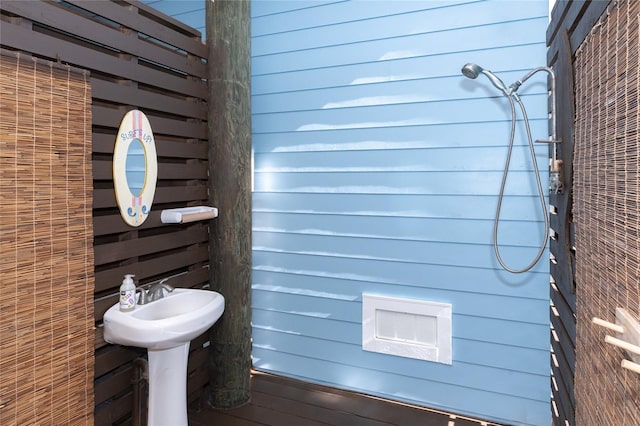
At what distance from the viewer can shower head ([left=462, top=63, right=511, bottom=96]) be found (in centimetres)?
217

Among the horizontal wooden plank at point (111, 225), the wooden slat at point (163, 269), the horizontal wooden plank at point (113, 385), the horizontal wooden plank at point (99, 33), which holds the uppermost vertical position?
the horizontal wooden plank at point (99, 33)

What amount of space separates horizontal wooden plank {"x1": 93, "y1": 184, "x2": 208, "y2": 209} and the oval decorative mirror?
A: 0.04 meters

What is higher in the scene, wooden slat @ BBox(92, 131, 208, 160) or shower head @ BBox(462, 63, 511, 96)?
shower head @ BBox(462, 63, 511, 96)

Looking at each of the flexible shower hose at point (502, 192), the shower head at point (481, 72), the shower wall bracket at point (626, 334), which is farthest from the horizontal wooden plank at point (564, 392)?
the shower head at point (481, 72)

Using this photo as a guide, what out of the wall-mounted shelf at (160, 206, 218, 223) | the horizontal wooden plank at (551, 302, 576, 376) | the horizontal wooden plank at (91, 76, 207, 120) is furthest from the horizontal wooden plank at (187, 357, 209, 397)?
the horizontal wooden plank at (551, 302, 576, 376)

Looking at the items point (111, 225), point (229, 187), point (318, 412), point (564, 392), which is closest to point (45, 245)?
point (111, 225)

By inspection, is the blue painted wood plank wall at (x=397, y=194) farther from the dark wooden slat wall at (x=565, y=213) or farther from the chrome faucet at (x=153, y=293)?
the chrome faucet at (x=153, y=293)

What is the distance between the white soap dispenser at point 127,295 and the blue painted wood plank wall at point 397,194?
1.13m

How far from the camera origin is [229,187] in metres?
2.60

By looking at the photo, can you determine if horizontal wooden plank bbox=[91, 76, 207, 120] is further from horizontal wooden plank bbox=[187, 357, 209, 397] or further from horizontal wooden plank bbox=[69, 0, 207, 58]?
horizontal wooden plank bbox=[187, 357, 209, 397]

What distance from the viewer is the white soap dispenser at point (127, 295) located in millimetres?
1930

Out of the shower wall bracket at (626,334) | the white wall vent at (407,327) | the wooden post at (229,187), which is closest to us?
the shower wall bracket at (626,334)

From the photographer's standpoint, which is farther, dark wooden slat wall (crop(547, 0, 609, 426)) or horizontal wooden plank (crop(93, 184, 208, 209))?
horizontal wooden plank (crop(93, 184, 208, 209))

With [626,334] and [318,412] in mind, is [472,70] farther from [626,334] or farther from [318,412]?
[318,412]
